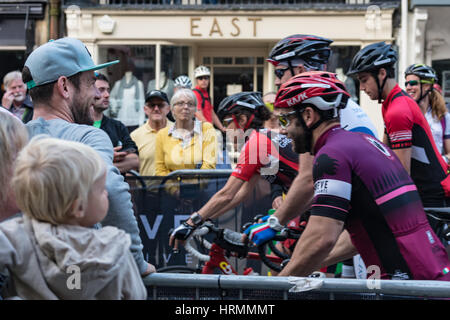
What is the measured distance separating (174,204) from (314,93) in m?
3.43

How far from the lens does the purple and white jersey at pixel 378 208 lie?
3.25m

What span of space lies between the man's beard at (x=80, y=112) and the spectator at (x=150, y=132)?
168 inches

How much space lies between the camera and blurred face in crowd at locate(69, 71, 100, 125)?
3.23m

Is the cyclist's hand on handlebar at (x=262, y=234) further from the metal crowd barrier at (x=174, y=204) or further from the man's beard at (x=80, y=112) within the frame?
the metal crowd barrier at (x=174, y=204)

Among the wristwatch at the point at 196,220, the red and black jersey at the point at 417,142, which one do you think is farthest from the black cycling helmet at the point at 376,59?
the wristwatch at the point at 196,220

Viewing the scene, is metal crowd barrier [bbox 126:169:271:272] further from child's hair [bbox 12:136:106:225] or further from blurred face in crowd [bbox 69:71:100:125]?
child's hair [bbox 12:136:106:225]

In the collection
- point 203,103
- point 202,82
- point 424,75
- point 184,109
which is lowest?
point 184,109

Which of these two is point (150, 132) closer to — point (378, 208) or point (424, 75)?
point (424, 75)

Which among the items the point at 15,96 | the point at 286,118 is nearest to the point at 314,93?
the point at 286,118

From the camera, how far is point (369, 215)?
3311 millimetres

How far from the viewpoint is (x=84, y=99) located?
3.26m
